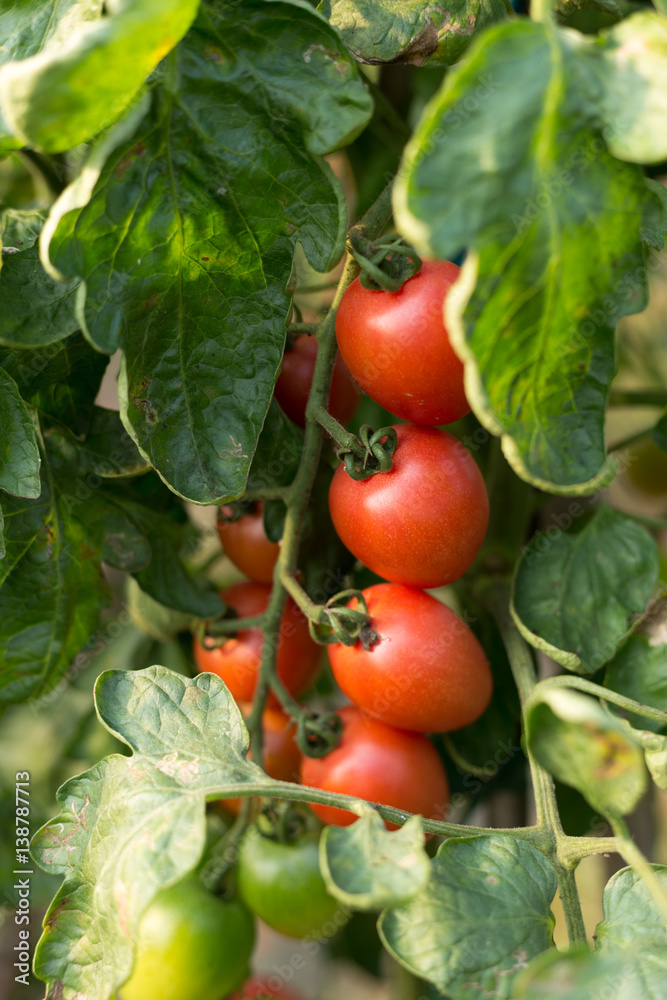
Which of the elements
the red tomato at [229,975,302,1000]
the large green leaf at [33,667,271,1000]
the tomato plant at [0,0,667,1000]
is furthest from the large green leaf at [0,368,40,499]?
the red tomato at [229,975,302,1000]

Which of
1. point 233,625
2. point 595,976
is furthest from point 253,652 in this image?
point 595,976

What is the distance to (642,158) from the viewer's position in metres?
0.31

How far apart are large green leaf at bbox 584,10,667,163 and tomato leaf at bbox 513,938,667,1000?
12.0 inches

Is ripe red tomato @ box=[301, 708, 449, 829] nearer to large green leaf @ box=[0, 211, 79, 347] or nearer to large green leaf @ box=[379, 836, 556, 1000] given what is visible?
large green leaf @ box=[379, 836, 556, 1000]

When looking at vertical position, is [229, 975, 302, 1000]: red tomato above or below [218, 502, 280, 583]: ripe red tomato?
below

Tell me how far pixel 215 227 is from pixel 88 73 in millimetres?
120

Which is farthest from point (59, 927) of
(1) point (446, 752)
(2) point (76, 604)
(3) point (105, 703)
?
(1) point (446, 752)

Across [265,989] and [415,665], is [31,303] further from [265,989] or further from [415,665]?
[265,989]

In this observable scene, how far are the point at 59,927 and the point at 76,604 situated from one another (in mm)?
215

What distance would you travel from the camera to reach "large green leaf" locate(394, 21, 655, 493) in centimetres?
29

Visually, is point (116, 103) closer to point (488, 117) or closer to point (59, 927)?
point (488, 117)

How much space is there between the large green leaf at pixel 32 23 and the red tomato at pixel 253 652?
0.36 m

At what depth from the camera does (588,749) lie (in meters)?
0.31

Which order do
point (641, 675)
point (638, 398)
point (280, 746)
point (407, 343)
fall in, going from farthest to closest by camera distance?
point (638, 398)
point (280, 746)
point (641, 675)
point (407, 343)
